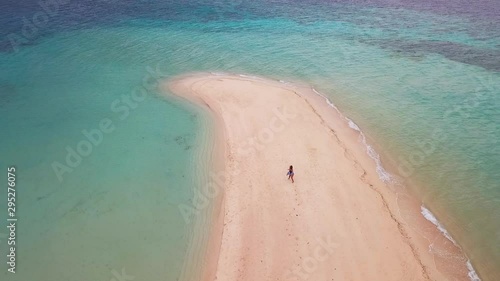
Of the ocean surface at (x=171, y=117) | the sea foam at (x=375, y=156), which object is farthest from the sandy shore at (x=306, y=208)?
the ocean surface at (x=171, y=117)

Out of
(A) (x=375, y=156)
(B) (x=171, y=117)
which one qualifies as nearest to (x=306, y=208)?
(A) (x=375, y=156)

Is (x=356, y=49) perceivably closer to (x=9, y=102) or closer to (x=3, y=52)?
(x=9, y=102)

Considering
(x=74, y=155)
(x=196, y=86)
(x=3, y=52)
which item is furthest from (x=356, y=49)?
(x=3, y=52)

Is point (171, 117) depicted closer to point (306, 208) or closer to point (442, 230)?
point (306, 208)

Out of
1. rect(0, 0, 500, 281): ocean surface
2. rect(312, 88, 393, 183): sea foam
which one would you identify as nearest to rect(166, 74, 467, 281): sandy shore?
rect(312, 88, 393, 183): sea foam

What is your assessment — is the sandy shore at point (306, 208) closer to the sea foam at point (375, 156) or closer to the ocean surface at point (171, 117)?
the sea foam at point (375, 156)

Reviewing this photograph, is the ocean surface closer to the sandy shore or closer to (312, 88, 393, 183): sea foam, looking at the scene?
(312, 88, 393, 183): sea foam
